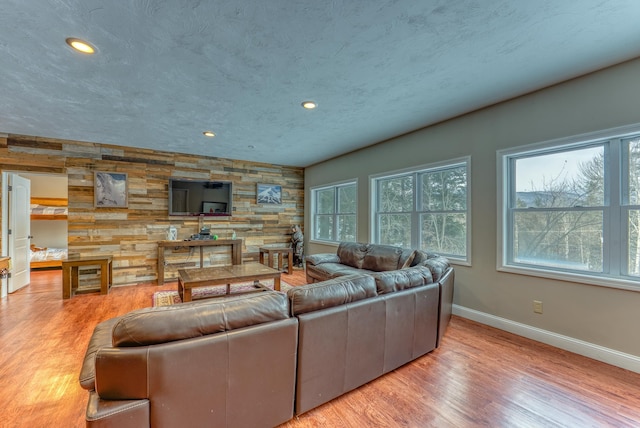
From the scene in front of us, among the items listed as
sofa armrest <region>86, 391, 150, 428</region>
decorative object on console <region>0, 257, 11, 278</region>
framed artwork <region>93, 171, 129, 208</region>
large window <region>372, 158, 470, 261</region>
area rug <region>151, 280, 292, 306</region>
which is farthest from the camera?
framed artwork <region>93, 171, 129, 208</region>

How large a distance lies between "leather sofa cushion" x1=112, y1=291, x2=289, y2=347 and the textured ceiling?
1.80 m

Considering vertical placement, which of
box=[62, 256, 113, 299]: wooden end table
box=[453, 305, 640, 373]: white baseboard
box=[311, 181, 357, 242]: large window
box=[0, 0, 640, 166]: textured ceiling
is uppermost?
box=[0, 0, 640, 166]: textured ceiling

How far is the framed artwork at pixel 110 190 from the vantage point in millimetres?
4836

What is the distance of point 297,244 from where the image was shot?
21.7 ft

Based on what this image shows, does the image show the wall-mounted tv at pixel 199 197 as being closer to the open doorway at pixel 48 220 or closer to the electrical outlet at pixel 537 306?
the open doorway at pixel 48 220

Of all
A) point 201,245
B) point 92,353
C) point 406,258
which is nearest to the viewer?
point 92,353

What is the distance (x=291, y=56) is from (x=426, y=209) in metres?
2.93

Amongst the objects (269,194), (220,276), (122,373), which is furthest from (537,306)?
(269,194)

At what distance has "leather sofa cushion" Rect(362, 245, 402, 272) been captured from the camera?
12.9 ft

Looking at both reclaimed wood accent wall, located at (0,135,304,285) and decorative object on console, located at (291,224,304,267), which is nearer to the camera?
reclaimed wood accent wall, located at (0,135,304,285)

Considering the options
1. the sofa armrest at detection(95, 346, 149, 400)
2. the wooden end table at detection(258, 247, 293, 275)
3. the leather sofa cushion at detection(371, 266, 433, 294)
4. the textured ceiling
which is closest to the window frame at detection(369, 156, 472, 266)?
the textured ceiling

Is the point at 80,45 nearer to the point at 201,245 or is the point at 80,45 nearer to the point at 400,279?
the point at 400,279

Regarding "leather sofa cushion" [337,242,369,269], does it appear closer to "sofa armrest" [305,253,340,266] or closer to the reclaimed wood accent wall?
"sofa armrest" [305,253,340,266]

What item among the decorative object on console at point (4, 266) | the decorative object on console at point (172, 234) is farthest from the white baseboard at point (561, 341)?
the decorative object on console at point (4, 266)
